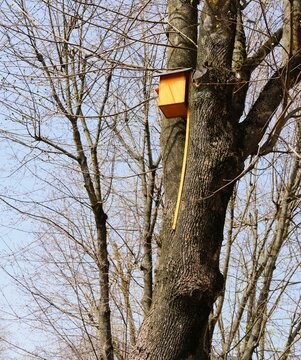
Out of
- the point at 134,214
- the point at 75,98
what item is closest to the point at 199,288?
the point at 75,98

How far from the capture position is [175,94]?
95.5 inches

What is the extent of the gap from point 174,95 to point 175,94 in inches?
0.5

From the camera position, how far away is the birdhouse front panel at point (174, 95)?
7.92 ft

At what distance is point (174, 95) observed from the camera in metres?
2.42

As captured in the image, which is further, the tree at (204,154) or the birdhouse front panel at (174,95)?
the birdhouse front panel at (174,95)

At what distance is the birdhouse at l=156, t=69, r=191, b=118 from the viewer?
7.92 ft

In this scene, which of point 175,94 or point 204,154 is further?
point 175,94

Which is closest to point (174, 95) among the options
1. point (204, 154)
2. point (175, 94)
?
point (175, 94)

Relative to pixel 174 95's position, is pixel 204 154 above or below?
below

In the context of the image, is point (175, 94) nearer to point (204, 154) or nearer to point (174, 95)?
point (174, 95)

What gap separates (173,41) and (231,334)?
2963 millimetres

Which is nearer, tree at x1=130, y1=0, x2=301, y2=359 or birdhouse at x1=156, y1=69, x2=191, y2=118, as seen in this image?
tree at x1=130, y1=0, x2=301, y2=359

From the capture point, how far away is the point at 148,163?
486 centimetres

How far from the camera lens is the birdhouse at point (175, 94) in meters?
2.41
